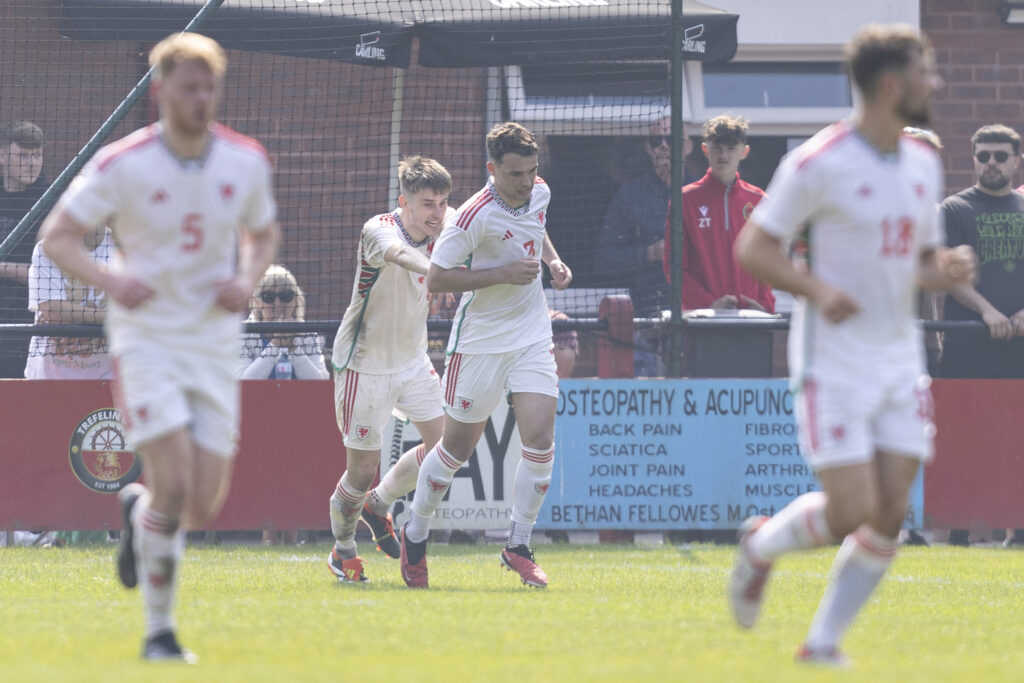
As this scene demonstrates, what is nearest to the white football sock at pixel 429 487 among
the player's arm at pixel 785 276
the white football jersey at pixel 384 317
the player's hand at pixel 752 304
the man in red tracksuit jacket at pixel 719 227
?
the white football jersey at pixel 384 317

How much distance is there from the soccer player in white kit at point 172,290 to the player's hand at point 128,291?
0.02 metres

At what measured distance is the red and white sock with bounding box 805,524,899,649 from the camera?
5.27m

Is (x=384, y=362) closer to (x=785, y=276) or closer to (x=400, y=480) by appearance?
(x=400, y=480)

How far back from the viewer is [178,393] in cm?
539

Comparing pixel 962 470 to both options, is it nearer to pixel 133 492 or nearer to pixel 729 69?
pixel 729 69

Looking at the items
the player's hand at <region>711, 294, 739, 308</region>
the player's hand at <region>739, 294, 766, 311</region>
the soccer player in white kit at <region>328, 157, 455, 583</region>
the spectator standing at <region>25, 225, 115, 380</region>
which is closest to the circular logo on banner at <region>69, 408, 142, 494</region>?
the spectator standing at <region>25, 225, 115, 380</region>

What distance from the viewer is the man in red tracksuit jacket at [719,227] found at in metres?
11.8

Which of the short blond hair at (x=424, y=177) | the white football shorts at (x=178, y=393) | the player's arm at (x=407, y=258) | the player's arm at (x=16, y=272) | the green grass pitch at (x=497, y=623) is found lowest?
the green grass pitch at (x=497, y=623)

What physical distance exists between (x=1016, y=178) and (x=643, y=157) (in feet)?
14.7

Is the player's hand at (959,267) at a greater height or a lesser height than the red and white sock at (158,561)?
greater

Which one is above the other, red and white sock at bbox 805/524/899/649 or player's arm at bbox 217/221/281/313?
player's arm at bbox 217/221/281/313

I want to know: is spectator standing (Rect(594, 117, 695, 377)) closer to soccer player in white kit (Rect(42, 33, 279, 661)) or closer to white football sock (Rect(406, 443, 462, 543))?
white football sock (Rect(406, 443, 462, 543))

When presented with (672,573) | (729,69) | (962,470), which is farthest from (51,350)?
(729,69)

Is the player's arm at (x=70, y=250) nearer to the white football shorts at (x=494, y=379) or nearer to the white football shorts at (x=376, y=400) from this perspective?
the white football shorts at (x=494, y=379)
